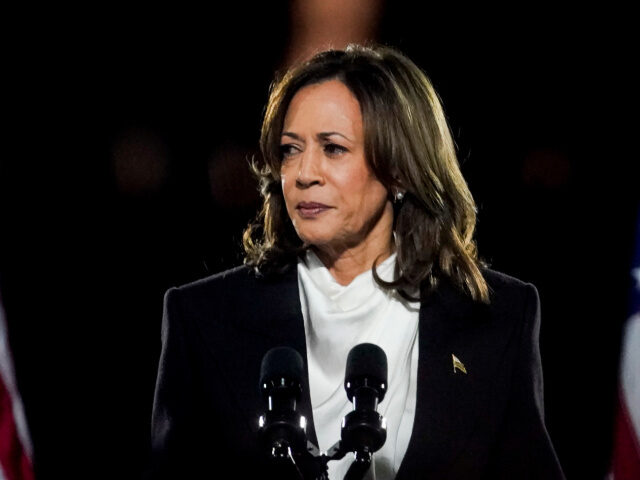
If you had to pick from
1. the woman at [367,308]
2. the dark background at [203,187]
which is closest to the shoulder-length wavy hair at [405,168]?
the woman at [367,308]

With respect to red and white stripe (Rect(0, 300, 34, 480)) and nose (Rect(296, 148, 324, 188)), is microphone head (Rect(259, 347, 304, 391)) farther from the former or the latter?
red and white stripe (Rect(0, 300, 34, 480))

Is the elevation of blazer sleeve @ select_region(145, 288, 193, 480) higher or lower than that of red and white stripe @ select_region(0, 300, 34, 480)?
higher

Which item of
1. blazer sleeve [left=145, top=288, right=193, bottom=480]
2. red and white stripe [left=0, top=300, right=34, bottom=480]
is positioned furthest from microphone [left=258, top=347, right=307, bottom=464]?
red and white stripe [left=0, top=300, right=34, bottom=480]

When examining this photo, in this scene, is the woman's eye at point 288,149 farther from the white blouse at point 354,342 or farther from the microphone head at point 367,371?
the microphone head at point 367,371

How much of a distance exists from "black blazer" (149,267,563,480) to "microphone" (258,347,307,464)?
527mm

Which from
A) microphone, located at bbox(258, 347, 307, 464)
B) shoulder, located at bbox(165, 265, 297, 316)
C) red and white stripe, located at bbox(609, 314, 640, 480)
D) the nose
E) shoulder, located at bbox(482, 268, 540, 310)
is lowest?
red and white stripe, located at bbox(609, 314, 640, 480)

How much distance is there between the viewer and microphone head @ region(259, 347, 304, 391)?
1148 mm

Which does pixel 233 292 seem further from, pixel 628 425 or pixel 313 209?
pixel 628 425

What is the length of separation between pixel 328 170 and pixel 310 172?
1.6 inches

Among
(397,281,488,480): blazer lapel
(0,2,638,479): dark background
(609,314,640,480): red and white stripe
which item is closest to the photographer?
(397,281,488,480): blazer lapel

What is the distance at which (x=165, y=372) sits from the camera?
1831 mm

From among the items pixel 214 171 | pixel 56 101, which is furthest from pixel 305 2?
pixel 56 101

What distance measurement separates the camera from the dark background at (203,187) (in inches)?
91.1

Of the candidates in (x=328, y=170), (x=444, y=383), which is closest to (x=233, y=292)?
(x=328, y=170)
